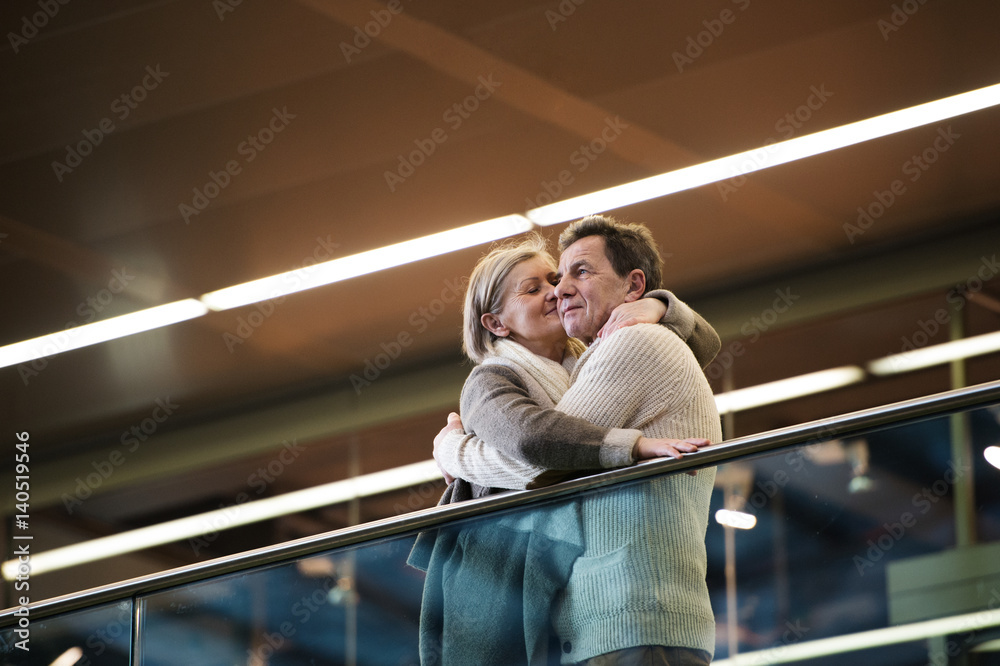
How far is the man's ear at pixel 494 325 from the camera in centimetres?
320

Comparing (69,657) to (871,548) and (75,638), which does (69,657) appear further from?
(871,548)

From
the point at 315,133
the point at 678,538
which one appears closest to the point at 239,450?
the point at 315,133

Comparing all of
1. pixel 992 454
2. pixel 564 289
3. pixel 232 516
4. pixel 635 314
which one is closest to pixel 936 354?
pixel 564 289

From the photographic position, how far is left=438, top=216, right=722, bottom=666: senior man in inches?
92.2

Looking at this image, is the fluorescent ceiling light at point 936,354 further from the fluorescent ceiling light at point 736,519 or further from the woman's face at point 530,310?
the fluorescent ceiling light at point 736,519

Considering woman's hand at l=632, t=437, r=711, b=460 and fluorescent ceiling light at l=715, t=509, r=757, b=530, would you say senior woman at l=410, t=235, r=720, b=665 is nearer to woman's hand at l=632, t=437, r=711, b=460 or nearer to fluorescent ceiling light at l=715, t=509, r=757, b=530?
woman's hand at l=632, t=437, r=711, b=460

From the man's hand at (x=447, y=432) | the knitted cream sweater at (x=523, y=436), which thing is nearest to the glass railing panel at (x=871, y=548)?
the knitted cream sweater at (x=523, y=436)

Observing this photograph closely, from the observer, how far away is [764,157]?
625 centimetres

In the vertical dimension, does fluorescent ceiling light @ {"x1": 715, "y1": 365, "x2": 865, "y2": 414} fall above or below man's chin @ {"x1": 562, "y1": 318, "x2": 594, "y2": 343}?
above

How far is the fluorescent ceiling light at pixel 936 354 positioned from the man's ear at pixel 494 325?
5045 millimetres

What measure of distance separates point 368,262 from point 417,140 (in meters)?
1.39

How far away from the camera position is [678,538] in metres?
2.39

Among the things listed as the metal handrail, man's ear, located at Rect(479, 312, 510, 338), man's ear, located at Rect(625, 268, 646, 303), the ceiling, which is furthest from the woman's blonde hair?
the ceiling

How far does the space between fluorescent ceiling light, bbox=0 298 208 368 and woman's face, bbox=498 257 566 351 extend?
15.4ft
